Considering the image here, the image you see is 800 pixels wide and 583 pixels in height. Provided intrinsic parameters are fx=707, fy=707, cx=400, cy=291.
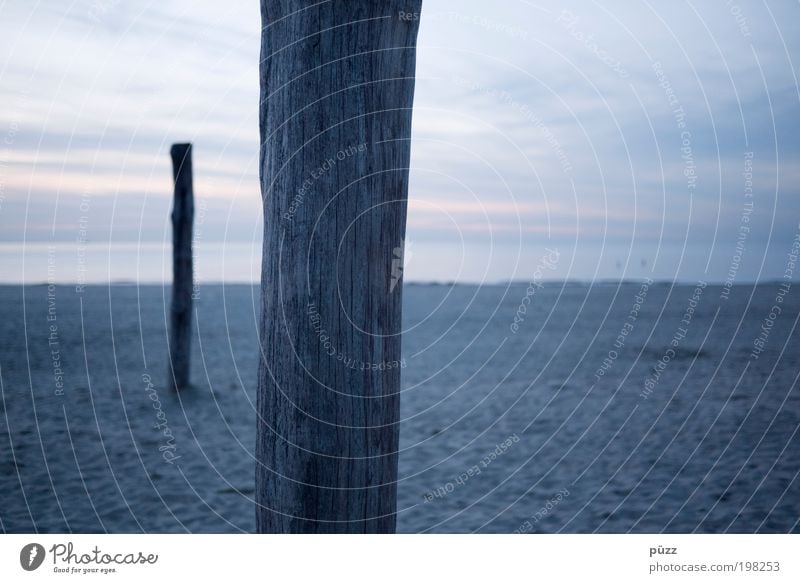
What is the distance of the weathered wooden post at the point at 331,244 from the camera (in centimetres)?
213

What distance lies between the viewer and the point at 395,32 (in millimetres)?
2182

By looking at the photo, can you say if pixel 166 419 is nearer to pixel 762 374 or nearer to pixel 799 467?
pixel 799 467

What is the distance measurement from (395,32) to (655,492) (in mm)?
5005

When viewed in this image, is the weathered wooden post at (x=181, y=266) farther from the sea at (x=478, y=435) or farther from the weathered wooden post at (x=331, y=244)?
the weathered wooden post at (x=331, y=244)

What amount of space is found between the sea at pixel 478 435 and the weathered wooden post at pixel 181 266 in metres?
0.47

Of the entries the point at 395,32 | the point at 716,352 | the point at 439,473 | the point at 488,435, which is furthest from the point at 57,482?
the point at 716,352

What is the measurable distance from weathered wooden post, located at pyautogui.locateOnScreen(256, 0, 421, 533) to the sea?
3.19 m
